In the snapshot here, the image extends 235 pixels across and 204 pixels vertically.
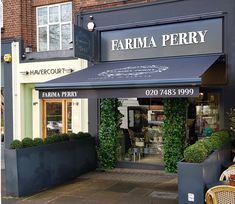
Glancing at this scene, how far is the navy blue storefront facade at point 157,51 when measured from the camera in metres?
8.08

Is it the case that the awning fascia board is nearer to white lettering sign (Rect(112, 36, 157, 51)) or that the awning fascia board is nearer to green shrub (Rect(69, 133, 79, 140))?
green shrub (Rect(69, 133, 79, 140))

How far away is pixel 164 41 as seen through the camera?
10.4 m

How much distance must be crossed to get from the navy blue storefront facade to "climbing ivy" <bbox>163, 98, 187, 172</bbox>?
0.82 m

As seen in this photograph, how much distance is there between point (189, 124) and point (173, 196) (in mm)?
2922

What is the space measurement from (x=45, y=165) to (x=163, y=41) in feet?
14.9

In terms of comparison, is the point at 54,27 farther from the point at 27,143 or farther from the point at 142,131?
the point at 27,143

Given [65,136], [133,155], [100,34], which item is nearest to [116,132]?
[133,155]

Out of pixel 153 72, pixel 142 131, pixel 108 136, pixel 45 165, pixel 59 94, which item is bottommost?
pixel 45 165

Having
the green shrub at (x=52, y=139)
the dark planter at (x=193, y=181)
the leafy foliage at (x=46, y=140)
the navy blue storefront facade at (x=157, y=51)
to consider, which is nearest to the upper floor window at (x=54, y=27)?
the navy blue storefront facade at (x=157, y=51)

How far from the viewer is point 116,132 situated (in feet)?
36.9

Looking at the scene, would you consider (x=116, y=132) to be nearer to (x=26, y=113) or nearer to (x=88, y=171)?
(x=88, y=171)

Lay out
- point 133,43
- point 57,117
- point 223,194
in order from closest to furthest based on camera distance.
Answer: point 223,194 < point 133,43 < point 57,117

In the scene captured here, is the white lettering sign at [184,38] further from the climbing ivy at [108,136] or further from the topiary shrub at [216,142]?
the topiary shrub at [216,142]

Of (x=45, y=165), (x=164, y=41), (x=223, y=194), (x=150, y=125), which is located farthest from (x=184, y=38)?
(x=223, y=194)
